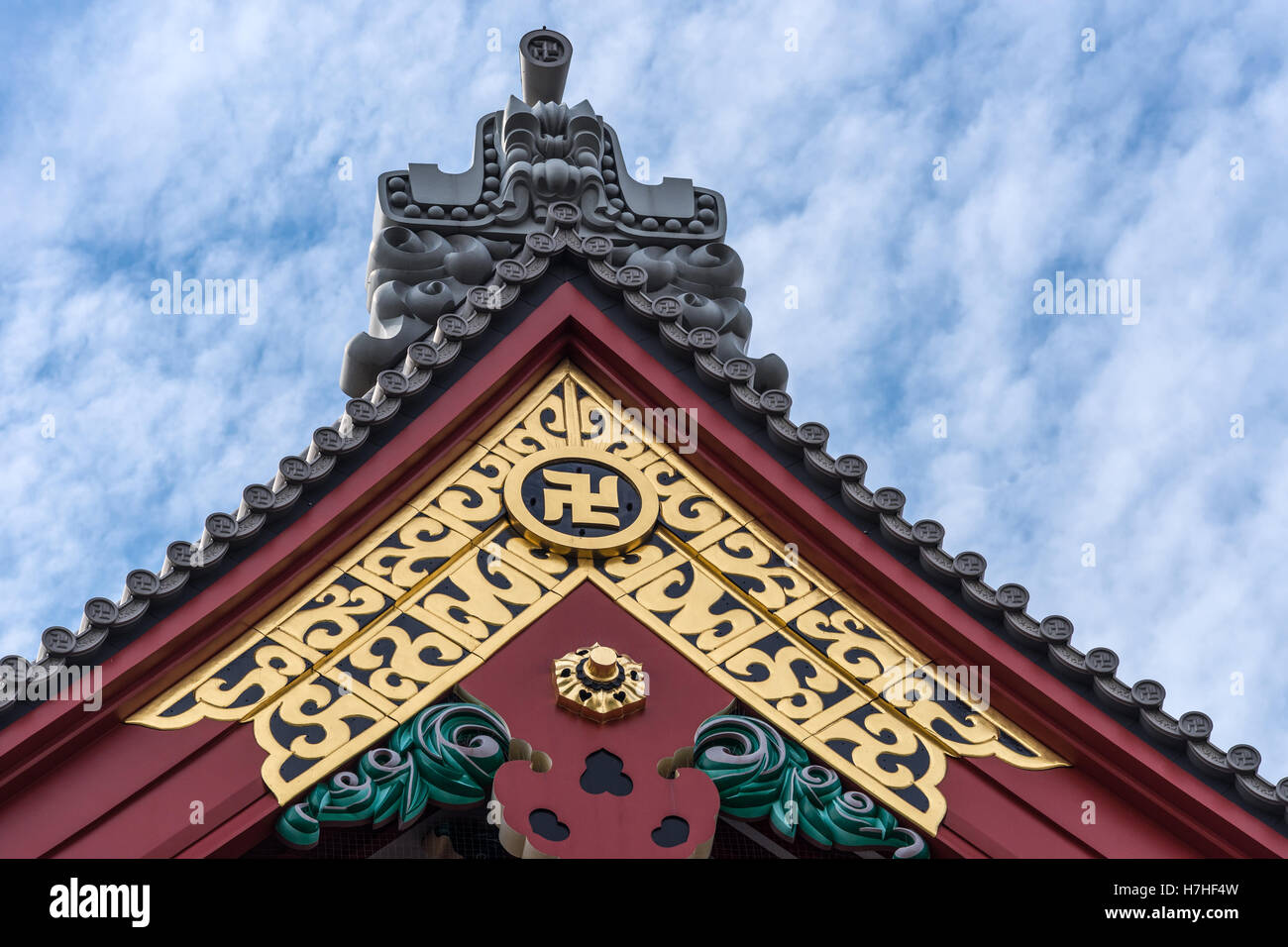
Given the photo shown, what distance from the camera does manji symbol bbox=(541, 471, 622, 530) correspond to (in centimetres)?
1246

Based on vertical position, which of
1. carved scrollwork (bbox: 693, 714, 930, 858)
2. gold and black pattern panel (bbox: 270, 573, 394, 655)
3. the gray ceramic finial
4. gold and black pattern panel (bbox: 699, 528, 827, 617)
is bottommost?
carved scrollwork (bbox: 693, 714, 930, 858)

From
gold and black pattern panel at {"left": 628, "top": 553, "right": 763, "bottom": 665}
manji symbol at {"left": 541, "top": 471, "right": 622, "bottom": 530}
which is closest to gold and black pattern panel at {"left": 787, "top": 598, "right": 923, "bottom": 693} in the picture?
gold and black pattern panel at {"left": 628, "top": 553, "right": 763, "bottom": 665}

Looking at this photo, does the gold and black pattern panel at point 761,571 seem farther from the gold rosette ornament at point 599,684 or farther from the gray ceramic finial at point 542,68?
the gray ceramic finial at point 542,68

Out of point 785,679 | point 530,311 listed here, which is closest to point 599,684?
point 785,679

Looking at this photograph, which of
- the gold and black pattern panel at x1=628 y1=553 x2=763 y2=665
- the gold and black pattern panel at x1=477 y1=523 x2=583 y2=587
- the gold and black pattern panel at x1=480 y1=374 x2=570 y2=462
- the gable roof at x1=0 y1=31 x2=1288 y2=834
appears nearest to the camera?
the gable roof at x1=0 y1=31 x2=1288 y2=834

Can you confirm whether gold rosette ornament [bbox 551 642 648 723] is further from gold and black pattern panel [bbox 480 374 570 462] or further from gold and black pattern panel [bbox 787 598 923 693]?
gold and black pattern panel [bbox 480 374 570 462]

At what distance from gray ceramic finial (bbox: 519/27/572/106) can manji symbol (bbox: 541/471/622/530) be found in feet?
14.6

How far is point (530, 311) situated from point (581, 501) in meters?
1.38

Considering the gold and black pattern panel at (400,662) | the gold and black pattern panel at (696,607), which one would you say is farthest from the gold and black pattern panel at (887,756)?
the gold and black pattern panel at (400,662)

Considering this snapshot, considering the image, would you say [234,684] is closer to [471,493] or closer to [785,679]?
[471,493]

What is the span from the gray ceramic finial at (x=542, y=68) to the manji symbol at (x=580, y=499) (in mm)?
4447

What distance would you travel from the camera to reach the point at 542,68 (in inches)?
643

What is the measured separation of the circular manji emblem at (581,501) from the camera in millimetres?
12328
